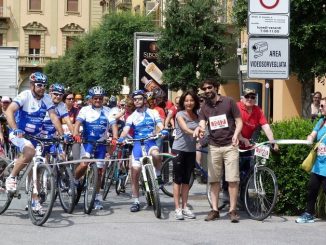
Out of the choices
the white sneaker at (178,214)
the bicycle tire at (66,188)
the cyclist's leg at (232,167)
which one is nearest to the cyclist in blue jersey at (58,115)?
the bicycle tire at (66,188)

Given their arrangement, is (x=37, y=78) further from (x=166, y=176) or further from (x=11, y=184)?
(x=166, y=176)

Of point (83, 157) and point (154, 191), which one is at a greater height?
point (83, 157)

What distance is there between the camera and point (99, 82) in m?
35.4

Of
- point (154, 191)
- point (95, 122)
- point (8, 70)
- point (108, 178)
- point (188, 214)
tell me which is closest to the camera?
point (154, 191)

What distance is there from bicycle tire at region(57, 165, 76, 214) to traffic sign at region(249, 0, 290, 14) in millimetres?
3388

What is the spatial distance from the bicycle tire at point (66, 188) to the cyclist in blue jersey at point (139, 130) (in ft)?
3.03

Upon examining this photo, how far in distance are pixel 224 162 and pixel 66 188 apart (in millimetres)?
2231

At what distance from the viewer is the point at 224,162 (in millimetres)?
9828

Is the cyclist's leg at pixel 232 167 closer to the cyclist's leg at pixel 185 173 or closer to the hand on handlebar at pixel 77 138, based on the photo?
the cyclist's leg at pixel 185 173

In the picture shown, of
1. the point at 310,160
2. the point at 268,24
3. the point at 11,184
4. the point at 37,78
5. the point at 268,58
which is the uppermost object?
the point at 268,24

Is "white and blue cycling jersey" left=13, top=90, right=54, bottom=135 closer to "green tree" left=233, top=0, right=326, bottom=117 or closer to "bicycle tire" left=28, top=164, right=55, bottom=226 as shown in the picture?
"bicycle tire" left=28, top=164, right=55, bottom=226

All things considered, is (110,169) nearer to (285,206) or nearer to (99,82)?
(285,206)

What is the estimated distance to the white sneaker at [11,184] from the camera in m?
9.82

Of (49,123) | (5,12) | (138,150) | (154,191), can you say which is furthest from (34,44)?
(154,191)
